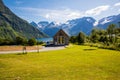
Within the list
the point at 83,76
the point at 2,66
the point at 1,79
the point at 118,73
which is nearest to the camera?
the point at 1,79

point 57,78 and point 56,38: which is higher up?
point 56,38

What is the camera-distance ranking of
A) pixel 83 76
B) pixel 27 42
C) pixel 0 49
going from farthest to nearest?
pixel 27 42 → pixel 0 49 → pixel 83 76

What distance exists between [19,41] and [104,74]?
161 feet

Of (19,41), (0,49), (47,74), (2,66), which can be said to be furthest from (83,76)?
(19,41)

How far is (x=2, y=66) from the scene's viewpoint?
64.2ft

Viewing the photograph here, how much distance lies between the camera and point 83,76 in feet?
51.0

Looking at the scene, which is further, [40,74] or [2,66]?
[2,66]

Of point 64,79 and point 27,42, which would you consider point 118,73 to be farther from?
point 27,42

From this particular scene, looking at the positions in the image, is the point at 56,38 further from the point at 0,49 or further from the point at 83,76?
the point at 83,76

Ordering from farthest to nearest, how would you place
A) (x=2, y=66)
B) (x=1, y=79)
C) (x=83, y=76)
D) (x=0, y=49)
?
(x=0, y=49) < (x=2, y=66) < (x=83, y=76) < (x=1, y=79)

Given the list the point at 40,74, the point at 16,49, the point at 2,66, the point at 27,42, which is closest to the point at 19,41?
the point at 27,42

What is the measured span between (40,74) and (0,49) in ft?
82.2

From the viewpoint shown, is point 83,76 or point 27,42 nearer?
point 83,76

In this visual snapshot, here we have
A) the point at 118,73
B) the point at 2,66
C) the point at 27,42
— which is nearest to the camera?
the point at 118,73
